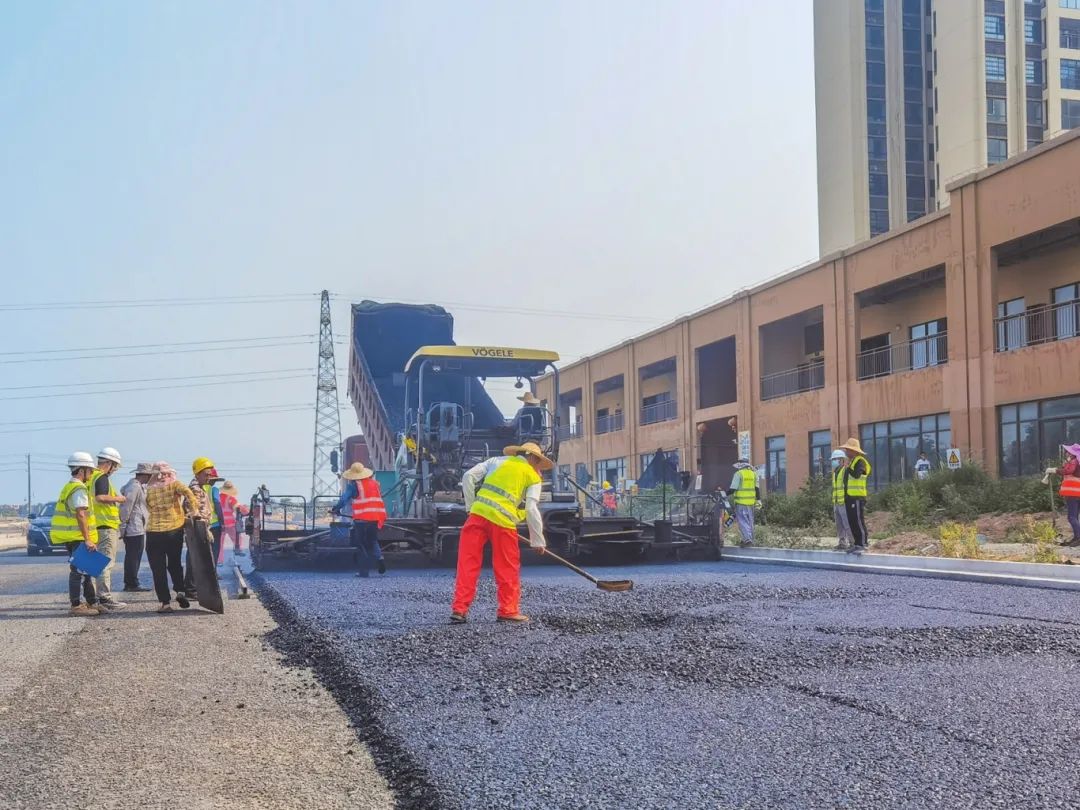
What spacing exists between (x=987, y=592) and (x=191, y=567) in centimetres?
757

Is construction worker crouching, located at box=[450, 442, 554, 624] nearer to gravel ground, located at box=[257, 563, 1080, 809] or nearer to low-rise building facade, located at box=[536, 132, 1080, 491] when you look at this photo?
gravel ground, located at box=[257, 563, 1080, 809]

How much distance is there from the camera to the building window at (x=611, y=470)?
43.9 metres

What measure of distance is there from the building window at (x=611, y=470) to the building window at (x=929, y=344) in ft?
52.8

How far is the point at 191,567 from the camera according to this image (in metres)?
9.96

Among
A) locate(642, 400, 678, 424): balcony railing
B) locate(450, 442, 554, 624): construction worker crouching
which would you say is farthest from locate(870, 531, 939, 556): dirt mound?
locate(642, 400, 678, 424): balcony railing

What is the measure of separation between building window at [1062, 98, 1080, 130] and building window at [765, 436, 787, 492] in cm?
3361

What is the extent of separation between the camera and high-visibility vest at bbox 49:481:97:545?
9.50 metres

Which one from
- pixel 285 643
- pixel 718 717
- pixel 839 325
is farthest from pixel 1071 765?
pixel 839 325

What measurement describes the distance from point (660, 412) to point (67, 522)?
108ft

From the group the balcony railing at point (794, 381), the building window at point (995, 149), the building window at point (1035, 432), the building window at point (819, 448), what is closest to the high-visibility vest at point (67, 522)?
the building window at point (1035, 432)

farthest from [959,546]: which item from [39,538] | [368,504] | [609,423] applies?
[609,423]

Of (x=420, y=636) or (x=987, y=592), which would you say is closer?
(x=420, y=636)

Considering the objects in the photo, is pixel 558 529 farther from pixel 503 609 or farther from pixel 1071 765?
pixel 1071 765

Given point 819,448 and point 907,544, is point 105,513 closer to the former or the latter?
point 907,544
